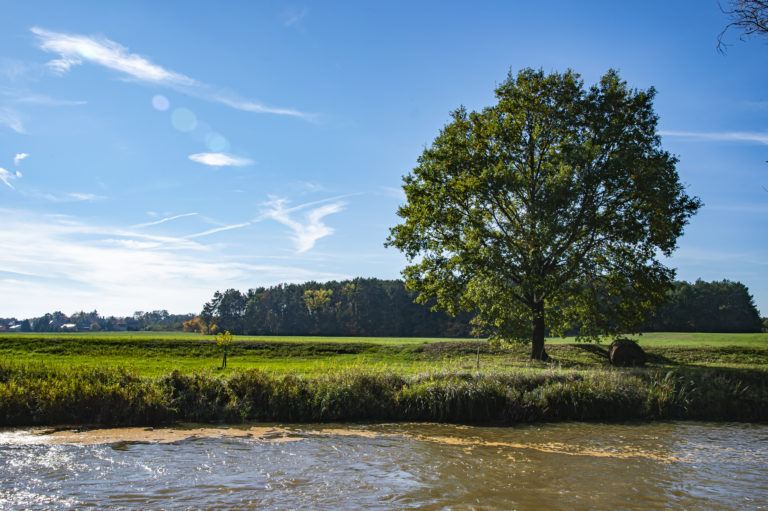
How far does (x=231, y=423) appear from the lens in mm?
14555

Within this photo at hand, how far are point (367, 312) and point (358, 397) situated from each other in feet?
314

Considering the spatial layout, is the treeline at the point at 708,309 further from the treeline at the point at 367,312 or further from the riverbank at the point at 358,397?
the riverbank at the point at 358,397

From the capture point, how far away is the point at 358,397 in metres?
15.9

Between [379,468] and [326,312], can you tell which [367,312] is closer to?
[326,312]

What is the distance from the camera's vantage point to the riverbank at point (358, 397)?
46.3 ft

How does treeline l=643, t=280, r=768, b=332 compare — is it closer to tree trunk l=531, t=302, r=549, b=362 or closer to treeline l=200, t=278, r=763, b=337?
treeline l=200, t=278, r=763, b=337

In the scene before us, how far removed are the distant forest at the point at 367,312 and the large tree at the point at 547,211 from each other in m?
66.6

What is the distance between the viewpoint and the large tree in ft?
76.8

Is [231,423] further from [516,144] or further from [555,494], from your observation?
[516,144]

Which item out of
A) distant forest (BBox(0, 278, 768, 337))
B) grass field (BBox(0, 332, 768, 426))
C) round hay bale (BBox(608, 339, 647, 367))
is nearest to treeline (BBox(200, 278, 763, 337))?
distant forest (BBox(0, 278, 768, 337))

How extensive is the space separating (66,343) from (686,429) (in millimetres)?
39483

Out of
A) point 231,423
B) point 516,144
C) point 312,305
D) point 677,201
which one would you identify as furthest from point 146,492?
point 312,305

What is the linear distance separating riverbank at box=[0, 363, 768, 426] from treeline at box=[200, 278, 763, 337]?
71.4 metres

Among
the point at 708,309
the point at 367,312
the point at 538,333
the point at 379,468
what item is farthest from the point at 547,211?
the point at 367,312
